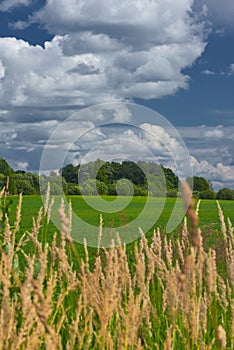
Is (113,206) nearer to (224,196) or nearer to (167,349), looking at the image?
(167,349)

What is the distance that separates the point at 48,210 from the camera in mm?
3736

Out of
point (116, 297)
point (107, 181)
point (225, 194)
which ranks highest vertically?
point (225, 194)

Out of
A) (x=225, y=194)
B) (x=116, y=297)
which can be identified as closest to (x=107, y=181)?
(x=225, y=194)

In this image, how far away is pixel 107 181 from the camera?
31562 mm

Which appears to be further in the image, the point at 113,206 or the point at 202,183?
the point at 202,183

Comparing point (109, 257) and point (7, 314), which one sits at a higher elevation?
point (109, 257)

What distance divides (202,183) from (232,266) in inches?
2253

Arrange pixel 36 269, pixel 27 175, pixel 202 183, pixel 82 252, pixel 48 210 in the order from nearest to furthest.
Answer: pixel 36 269 < pixel 48 210 < pixel 82 252 < pixel 27 175 < pixel 202 183

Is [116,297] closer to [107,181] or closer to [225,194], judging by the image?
[107,181]

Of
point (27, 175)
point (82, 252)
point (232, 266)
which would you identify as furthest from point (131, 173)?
point (27, 175)

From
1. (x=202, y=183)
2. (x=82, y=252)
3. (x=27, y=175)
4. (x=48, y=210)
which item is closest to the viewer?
(x=48, y=210)

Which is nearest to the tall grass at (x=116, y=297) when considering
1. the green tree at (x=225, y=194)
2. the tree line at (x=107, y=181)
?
the tree line at (x=107, y=181)

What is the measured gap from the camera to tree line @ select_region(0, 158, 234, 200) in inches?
622

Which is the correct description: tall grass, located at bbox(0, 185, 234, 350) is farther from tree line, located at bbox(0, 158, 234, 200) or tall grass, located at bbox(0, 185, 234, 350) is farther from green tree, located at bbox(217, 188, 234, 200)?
green tree, located at bbox(217, 188, 234, 200)
